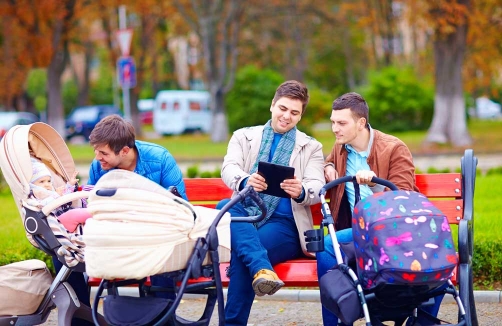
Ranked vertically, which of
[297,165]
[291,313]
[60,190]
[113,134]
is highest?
[113,134]

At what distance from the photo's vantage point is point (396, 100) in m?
31.8

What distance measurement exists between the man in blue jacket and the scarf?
48cm

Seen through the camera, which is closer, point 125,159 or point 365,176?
Result: point 365,176

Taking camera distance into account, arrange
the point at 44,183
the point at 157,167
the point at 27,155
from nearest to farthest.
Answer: the point at 27,155
the point at 44,183
the point at 157,167

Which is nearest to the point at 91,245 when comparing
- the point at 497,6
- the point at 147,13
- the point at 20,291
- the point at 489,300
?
the point at 20,291

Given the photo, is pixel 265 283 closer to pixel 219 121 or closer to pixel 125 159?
pixel 125 159

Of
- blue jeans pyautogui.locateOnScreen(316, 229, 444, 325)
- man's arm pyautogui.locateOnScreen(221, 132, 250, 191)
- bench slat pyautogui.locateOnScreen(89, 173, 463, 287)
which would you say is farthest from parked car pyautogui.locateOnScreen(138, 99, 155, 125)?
blue jeans pyautogui.locateOnScreen(316, 229, 444, 325)

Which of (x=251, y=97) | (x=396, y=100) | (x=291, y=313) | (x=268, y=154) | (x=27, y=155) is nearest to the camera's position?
(x=27, y=155)

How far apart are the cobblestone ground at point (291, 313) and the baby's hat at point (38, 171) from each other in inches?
55.6

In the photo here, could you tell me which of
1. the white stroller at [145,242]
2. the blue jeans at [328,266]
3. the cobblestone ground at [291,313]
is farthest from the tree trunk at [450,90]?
the white stroller at [145,242]

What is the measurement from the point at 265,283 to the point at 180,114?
1393 inches

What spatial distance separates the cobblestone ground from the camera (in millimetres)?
6285

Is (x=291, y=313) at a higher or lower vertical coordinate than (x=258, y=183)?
lower

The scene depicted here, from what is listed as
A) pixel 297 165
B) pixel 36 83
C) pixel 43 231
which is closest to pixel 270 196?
pixel 297 165
